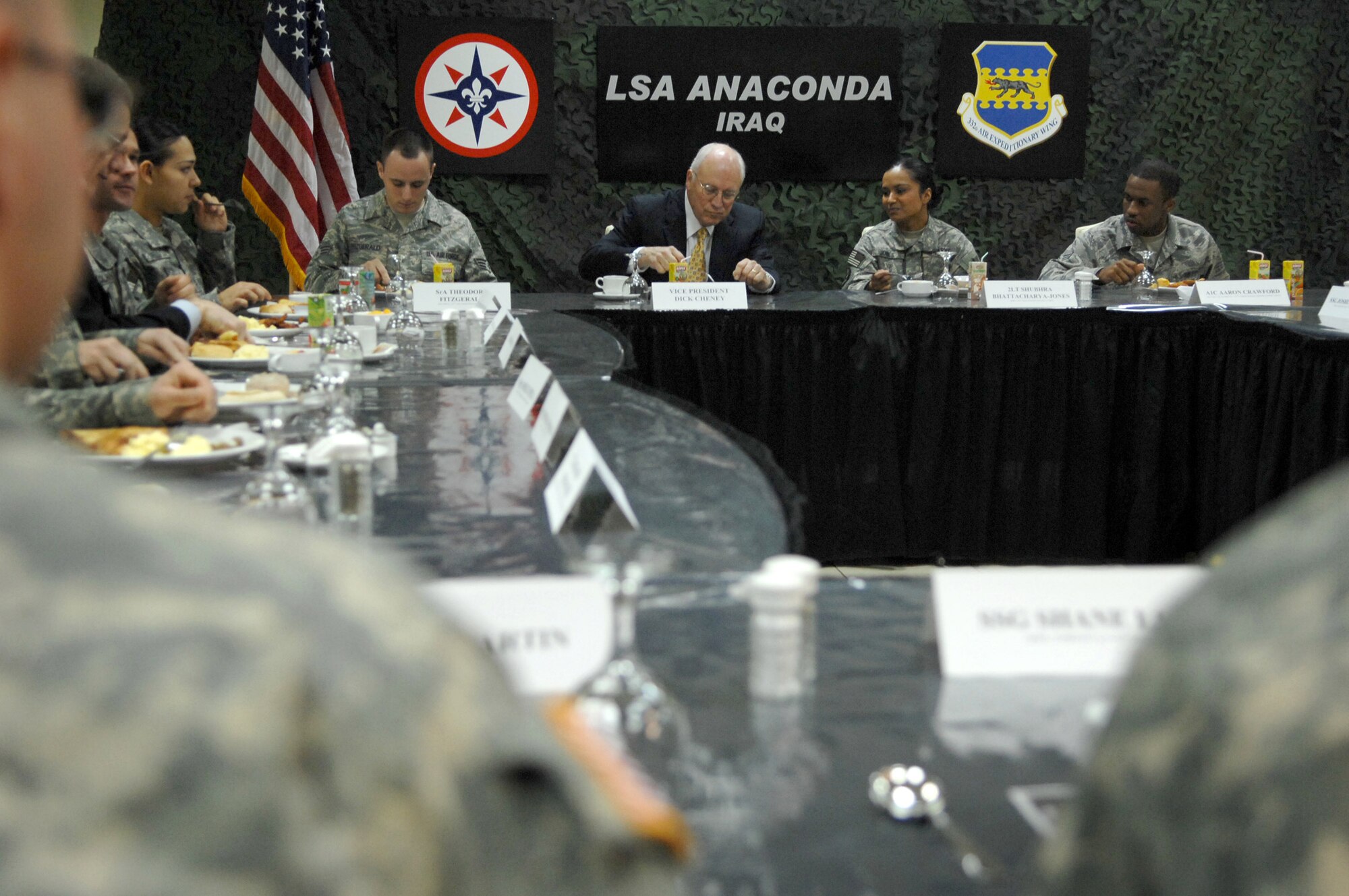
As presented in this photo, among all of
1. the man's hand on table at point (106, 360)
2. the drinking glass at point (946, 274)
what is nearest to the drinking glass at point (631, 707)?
the man's hand on table at point (106, 360)

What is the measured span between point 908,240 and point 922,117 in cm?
156

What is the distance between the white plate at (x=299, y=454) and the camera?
5.60 feet

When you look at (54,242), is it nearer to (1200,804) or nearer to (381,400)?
(1200,804)

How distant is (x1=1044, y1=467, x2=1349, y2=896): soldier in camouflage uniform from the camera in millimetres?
365

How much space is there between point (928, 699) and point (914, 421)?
11.0 feet

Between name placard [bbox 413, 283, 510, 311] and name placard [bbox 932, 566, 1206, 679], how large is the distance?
312 centimetres

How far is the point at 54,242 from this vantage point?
430 mm

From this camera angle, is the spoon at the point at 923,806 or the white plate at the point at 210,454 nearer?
the spoon at the point at 923,806

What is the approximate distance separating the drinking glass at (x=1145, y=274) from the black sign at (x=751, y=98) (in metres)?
1.73

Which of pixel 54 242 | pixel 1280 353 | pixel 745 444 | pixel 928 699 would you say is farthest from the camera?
pixel 1280 353

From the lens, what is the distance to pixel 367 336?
9.68ft

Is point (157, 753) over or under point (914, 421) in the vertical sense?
over

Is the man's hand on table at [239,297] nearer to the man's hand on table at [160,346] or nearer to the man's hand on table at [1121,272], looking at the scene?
the man's hand on table at [160,346]

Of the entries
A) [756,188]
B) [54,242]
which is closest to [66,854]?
[54,242]
